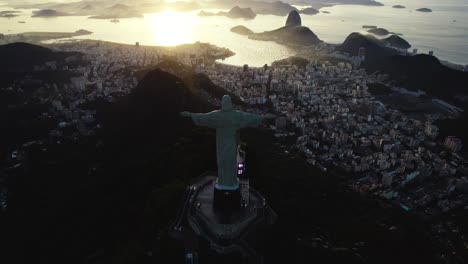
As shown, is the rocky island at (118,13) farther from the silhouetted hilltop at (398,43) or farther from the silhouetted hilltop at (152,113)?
the silhouetted hilltop at (152,113)

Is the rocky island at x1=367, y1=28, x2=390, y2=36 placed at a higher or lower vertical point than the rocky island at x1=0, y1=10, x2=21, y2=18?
lower

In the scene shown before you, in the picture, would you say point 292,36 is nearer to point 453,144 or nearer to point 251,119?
point 453,144

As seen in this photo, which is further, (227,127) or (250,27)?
(250,27)

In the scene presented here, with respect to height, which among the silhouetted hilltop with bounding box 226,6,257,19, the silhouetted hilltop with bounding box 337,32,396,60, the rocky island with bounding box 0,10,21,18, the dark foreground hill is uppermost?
the silhouetted hilltop with bounding box 226,6,257,19

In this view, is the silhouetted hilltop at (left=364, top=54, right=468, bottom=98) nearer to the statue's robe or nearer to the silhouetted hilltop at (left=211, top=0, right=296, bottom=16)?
the statue's robe

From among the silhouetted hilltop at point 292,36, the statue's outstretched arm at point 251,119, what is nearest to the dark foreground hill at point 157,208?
the statue's outstretched arm at point 251,119

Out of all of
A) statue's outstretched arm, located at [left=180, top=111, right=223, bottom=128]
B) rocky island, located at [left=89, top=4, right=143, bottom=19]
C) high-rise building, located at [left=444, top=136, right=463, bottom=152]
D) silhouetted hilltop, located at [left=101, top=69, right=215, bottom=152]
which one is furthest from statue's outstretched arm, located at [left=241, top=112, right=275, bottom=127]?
rocky island, located at [left=89, top=4, right=143, bottom=19]

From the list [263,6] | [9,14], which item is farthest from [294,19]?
[9,14]
